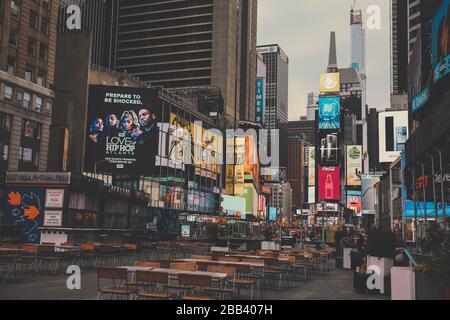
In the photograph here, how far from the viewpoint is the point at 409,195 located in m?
33.3

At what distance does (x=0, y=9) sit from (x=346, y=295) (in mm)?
52114

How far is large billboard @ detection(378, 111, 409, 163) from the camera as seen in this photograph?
57.8 m

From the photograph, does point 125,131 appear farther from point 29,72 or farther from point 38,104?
point 29,72

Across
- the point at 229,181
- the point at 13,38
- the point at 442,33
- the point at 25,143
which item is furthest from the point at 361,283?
the point at 229,181

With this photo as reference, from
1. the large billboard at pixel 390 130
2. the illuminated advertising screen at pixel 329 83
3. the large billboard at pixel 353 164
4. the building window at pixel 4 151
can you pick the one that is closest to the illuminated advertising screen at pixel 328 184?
the illuminated advertising screen at pixel 329 83

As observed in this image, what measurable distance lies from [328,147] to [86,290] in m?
74.0

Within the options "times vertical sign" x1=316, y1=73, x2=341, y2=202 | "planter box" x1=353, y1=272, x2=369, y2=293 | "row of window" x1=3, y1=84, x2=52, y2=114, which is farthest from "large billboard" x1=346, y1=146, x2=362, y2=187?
"planter box" x1=353, y1=272, x2=369, y2=293

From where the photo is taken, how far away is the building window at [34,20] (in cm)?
6053

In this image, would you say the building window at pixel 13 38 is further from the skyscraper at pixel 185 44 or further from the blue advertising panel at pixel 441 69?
the skyscraper at pixel 185 44

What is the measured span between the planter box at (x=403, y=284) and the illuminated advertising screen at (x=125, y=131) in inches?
1464

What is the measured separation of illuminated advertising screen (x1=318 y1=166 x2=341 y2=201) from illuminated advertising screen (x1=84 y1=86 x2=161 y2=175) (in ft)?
131

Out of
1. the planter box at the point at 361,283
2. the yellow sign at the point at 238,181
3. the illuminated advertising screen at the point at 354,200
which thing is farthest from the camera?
the yellow sign at the point at 238,181

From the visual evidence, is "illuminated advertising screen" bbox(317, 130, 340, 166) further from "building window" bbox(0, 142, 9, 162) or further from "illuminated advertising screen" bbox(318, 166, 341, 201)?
"building window" bbox(0, 142, 9, 162)
